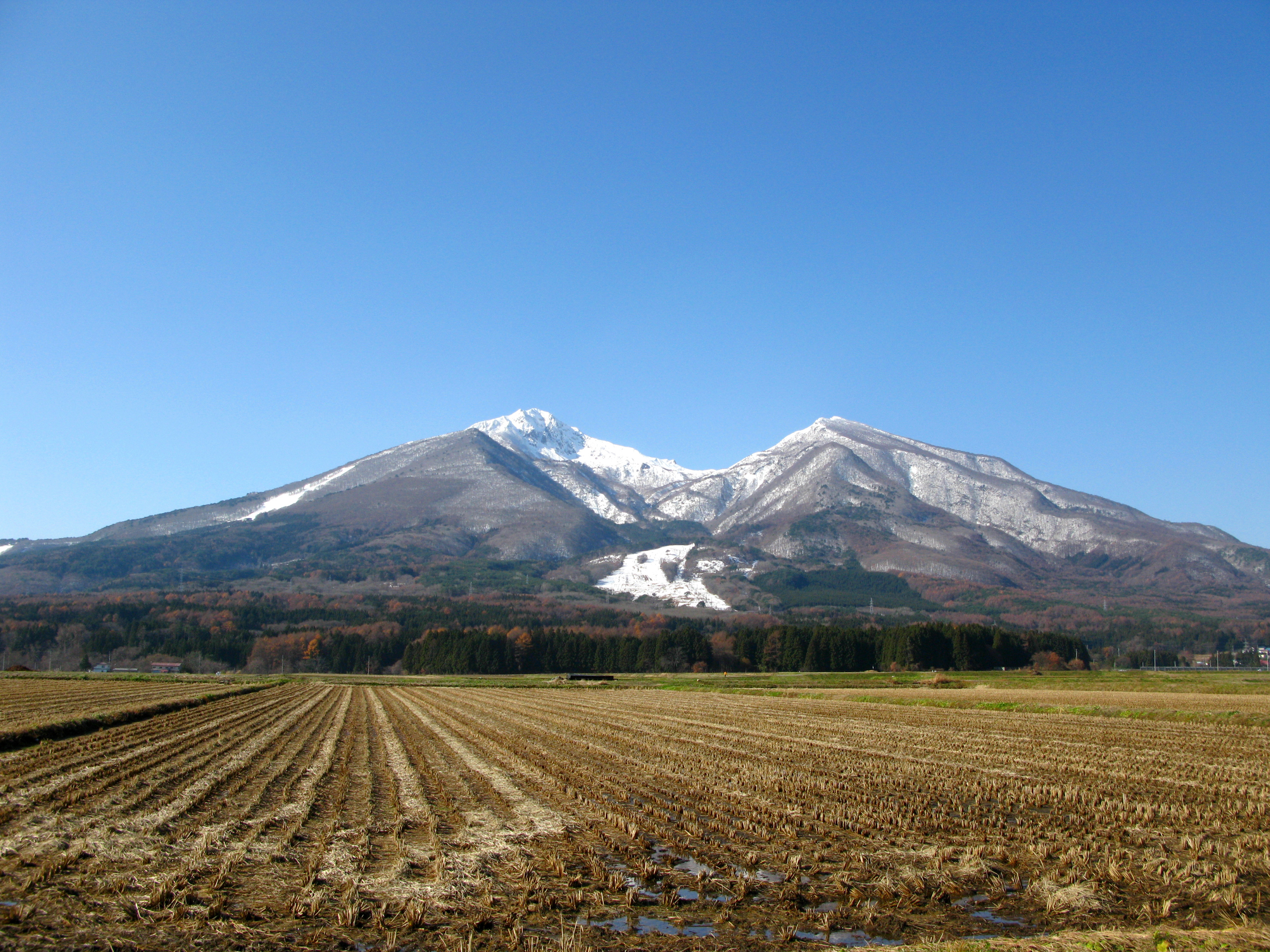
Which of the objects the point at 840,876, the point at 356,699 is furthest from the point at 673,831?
the point at 356,699

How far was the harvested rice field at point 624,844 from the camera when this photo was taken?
10.8m

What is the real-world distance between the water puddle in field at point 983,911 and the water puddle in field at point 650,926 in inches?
156

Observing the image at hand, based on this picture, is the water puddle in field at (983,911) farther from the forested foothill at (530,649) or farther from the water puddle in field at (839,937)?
the forested foothill at (530,649)

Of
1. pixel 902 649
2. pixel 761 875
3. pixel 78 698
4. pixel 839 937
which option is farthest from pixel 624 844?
pixel 902 649

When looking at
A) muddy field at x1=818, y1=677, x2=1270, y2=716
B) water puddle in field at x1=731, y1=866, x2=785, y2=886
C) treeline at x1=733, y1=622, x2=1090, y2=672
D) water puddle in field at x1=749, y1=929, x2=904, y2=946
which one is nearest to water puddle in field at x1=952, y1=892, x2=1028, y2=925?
water puddle in field at x1=749, y1=929, x2=904, y2=946

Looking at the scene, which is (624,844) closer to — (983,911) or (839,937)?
(839,937)

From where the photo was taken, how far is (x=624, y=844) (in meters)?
14.9

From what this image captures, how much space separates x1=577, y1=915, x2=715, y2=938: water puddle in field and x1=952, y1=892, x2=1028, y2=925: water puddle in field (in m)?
3.97

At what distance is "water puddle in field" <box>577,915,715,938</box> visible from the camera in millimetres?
10578

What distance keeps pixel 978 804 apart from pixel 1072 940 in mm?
9991

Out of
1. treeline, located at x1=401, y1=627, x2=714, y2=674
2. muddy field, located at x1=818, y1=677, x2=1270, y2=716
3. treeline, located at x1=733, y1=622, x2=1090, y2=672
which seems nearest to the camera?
muddy field, located at x1=818, y1=677, x2=1270, y2=716

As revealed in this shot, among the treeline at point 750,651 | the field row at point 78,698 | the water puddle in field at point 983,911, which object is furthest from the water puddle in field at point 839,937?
the treeline at point 750,651

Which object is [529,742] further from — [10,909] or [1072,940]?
[1072,940]

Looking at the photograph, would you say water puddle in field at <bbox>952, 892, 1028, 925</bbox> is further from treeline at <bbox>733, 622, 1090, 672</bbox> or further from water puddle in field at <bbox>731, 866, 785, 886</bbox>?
treeline at <bbox>733, 622, 1090, 672</bbox>
